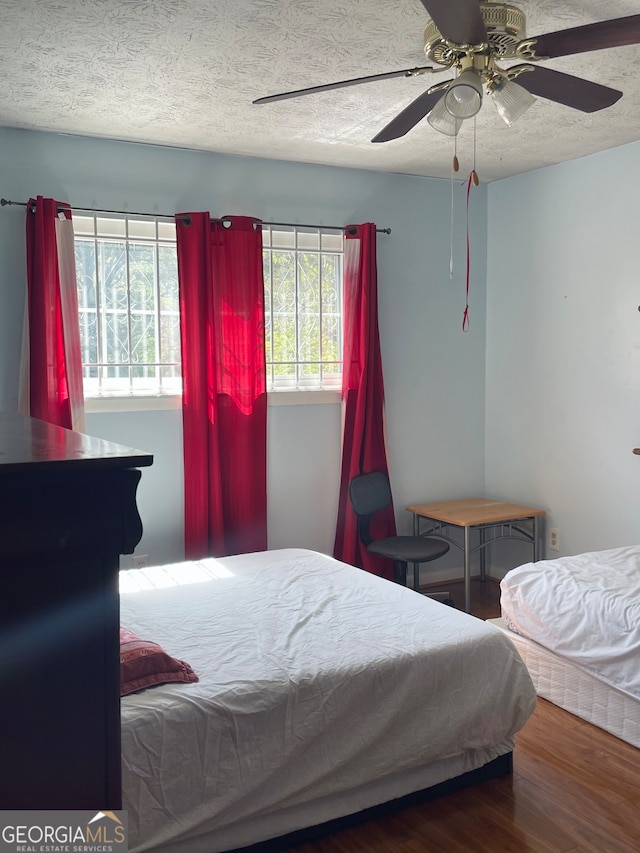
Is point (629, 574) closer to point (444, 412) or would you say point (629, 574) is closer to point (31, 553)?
point (444, 412)

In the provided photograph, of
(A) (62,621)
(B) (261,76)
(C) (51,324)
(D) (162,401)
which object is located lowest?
(A) (62,621)

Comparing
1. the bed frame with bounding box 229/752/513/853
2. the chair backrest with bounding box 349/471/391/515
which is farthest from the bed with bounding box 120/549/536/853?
the chair backrest with bounding box 349/471/391/515

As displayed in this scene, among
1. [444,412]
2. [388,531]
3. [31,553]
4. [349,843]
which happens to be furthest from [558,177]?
[31,553]

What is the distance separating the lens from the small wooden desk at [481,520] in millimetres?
4312

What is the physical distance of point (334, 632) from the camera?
2594mm

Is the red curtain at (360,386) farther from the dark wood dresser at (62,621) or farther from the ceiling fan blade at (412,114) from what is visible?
the dark wood dresser at (62,621)

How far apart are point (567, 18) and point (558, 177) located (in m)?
1.98

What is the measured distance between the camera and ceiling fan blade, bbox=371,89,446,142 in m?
2.41

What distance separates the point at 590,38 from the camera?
6.64 ft

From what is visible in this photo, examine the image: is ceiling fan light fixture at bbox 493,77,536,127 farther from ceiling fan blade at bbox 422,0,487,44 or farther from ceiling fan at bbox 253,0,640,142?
ceiling fan blade at bbox 422,0,487,44

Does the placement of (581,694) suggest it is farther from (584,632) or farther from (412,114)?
(412,114)

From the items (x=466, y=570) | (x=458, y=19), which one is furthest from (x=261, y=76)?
(x=466, y=570)

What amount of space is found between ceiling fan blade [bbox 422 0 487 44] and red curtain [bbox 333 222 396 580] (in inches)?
93.6

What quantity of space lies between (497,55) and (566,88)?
0.88 ft
